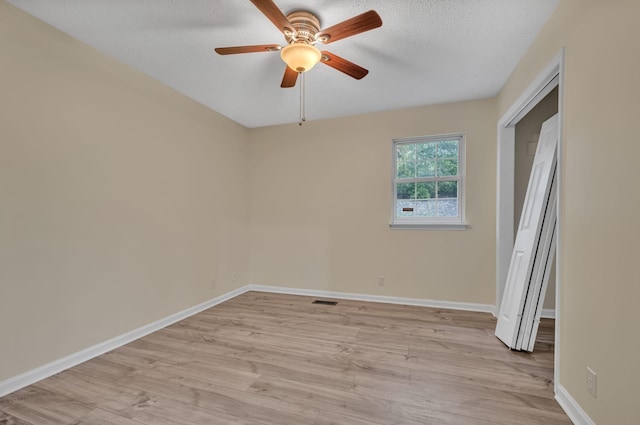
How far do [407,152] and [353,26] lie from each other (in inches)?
91.9

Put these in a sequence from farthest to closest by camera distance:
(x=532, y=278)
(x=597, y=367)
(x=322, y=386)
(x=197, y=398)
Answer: (x=532, y=278), (x=322, y=386), (x=197, y=398), (x=597, y=367)

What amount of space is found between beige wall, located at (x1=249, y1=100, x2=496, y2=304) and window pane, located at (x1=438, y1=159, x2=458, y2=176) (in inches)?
6.5

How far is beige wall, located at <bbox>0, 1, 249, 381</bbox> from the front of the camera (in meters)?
1.92

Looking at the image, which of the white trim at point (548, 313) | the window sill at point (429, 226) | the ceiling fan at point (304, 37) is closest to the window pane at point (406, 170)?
the window sill at point (429, 226)

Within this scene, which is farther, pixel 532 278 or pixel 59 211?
pixel 532 278

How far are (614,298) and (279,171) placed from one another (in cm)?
377

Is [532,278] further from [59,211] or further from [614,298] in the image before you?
[59,211]

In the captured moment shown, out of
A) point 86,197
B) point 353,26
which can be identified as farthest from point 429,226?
point 86,197

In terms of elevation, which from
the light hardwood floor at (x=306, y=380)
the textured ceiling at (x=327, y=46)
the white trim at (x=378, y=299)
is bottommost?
the light hardwood floor at (x=306, y=380)

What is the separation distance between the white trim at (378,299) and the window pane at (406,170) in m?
1.62

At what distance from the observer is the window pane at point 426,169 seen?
3.68 meters

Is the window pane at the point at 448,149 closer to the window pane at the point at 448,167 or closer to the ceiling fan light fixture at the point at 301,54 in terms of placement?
the window pane at the point at 448,167

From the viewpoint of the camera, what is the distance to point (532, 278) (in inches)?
95.0

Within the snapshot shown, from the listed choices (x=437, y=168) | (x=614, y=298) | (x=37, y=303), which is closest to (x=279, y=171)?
(x=437, y=168)
